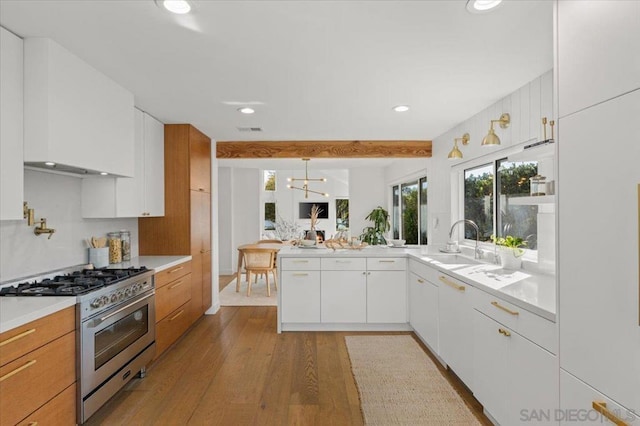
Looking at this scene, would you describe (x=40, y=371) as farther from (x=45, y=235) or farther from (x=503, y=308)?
(x=503, y=308)

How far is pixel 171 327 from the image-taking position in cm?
338

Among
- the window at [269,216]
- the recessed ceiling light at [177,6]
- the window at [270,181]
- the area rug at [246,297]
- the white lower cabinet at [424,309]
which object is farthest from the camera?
the window at [270,181]

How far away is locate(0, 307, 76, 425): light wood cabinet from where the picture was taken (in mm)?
1570

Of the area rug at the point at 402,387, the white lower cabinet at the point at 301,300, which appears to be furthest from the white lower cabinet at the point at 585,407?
the white lower cabinet at the point at 301,300

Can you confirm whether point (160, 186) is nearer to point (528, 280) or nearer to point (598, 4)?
point (528, 280)

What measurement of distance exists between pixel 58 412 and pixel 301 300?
2.38 m

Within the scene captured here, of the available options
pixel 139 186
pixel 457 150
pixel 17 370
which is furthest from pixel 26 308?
pixel 457 150

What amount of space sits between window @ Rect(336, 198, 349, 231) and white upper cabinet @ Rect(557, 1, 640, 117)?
8208mm

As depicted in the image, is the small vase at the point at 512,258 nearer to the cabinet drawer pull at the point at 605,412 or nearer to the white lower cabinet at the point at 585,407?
the white lower cabinet at the point at 585,407

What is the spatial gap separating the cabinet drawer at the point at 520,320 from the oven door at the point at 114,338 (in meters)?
2.41

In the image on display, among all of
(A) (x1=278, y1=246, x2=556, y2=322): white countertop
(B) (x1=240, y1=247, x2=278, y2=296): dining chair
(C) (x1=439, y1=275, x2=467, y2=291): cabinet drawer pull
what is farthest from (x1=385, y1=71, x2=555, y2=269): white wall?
(B) (x1=240, y1=247, x2=278, y2=296): dining chair

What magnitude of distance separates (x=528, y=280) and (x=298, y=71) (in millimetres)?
2151

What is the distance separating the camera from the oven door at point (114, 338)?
2084 mm

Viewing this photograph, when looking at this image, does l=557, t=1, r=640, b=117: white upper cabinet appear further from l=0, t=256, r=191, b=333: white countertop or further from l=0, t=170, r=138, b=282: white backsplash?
l=0, t=170, r=138, b=282: white backsplash
